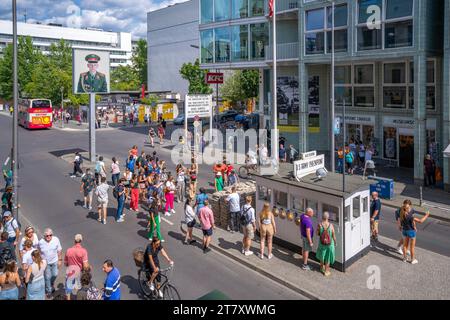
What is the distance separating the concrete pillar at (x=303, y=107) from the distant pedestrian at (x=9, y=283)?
2296 cm

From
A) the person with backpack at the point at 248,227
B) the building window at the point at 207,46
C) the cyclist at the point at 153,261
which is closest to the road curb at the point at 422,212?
the person with backpack at the point at 248,227

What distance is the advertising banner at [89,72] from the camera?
29.4m

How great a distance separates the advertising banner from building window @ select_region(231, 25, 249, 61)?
1058 centimetres

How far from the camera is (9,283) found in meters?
9.12

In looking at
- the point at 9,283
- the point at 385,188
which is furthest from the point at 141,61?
the point at 9,283

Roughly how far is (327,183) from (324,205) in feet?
3.20

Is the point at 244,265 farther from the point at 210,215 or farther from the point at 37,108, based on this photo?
the point at 37,108

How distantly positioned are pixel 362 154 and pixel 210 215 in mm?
14729

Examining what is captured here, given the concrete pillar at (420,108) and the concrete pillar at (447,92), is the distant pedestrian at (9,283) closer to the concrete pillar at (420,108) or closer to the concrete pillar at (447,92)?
the concrete pillar at (447,92)

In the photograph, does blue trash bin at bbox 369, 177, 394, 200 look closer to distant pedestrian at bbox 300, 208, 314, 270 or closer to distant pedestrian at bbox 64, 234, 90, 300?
distant pedestrian at bbox 300, 208, 314, 270

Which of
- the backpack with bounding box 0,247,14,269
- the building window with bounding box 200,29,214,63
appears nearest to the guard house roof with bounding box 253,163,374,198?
the backpack with bounding box 0,247,14,269
